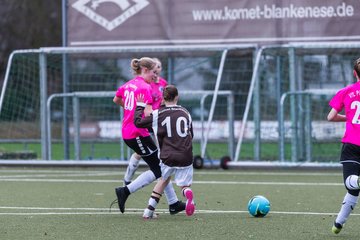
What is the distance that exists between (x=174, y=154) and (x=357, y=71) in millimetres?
2192

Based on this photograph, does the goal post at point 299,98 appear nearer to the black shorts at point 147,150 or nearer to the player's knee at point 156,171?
the black shorts at point 147,150

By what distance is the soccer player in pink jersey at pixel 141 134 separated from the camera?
1063cm

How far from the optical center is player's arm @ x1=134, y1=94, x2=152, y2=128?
10359mm

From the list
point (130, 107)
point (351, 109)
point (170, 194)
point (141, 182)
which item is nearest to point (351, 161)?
Result: point (351, 109)

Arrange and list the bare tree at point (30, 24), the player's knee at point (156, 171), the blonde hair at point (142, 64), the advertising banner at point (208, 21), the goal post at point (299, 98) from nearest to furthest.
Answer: the player's knee at point (156, 171), the blonde hair at point (142, 64), the goal post at point (299, 98), the advertising banner at point (208, 21), the bare tree at point (30, 24)

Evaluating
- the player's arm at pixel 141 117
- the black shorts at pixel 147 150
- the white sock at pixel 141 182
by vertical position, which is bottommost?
the white sock at pixel 141 182

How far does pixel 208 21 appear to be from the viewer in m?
18.8

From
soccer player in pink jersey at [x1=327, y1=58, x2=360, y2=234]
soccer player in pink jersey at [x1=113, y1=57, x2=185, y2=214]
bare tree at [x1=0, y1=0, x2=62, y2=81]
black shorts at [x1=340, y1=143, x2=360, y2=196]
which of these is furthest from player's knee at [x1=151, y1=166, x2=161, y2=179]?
bare tree at [x1=0, y1=0, x2=62, y2=81]

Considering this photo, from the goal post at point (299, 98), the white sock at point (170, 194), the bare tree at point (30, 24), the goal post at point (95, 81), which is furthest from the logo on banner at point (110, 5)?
the bare tree at point (30, 24)

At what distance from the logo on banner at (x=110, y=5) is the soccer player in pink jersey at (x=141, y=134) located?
7570 millimetres

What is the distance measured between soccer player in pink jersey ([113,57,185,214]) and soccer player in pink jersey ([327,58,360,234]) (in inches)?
87.5

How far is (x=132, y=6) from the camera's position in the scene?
19.2 metres

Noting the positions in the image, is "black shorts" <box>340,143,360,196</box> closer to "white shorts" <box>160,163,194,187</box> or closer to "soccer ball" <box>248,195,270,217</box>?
"soccer ball" <box>248,195,270,217</box>

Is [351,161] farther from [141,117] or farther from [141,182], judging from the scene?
[141,182]
